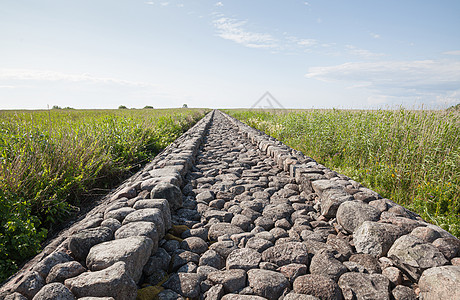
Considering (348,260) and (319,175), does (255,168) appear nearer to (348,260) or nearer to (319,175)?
(319,175)

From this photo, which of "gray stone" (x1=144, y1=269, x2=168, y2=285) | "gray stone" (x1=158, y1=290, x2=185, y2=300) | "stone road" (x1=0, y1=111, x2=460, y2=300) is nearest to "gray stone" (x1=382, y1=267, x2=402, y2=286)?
"stone road" (x1=0, y1=111, x2=460, y2=300)

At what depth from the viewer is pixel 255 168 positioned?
5.06 meters

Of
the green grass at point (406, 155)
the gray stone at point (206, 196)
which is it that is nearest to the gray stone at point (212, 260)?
the gray stone at point (206, 196)

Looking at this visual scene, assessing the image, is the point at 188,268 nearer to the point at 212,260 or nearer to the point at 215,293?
the point at 212,260

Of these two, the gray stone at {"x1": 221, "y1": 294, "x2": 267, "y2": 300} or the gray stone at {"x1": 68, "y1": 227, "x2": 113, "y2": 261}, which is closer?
the gray stone at {"x1": 221, "y1": 294, "x2": 267, "y2": 300}

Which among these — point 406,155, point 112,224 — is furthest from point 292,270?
point 406,155

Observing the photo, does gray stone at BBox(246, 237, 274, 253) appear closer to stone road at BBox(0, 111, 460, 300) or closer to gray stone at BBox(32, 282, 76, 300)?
stone road at BBox(0, 111, 460, 300)

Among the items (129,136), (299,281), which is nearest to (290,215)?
(299,281)

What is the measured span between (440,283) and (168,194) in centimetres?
242

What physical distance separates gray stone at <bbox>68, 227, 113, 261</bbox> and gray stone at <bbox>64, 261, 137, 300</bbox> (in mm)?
318

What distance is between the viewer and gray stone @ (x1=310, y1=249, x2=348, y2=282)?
6.34 ft

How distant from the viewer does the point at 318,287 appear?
1.76m

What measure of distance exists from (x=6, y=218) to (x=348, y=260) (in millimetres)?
2924

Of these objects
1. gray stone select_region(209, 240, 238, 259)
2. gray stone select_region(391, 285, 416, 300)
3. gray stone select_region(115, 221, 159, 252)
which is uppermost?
gray stone select_region(115, 221, 159, 252)
